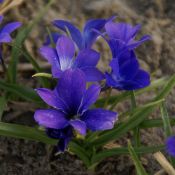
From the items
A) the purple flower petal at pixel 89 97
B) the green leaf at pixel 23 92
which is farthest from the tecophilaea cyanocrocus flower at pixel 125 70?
the green leaf at pixel 23 92

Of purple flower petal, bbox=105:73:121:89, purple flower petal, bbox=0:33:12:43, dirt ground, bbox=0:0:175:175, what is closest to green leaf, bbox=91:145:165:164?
dirt ground, bbox=0:0:175:175

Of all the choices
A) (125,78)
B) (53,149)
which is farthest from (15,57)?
(125,78)

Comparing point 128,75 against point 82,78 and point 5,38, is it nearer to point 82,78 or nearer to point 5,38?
point 82,78

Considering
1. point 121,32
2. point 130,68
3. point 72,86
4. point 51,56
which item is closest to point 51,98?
point 72,86

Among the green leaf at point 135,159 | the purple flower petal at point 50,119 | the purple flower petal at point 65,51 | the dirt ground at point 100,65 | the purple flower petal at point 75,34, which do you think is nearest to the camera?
the purple flower petal at point 50,119

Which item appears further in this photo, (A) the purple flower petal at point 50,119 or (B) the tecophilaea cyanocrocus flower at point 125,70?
(B) the tecophilaea cyanocrocus flower at point 125,70

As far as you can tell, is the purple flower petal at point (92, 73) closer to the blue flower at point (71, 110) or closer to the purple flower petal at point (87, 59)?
the purple flower petal at point (87, 59)

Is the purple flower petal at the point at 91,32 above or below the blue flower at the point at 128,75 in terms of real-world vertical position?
above

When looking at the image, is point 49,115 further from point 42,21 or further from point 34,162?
point 42,21
